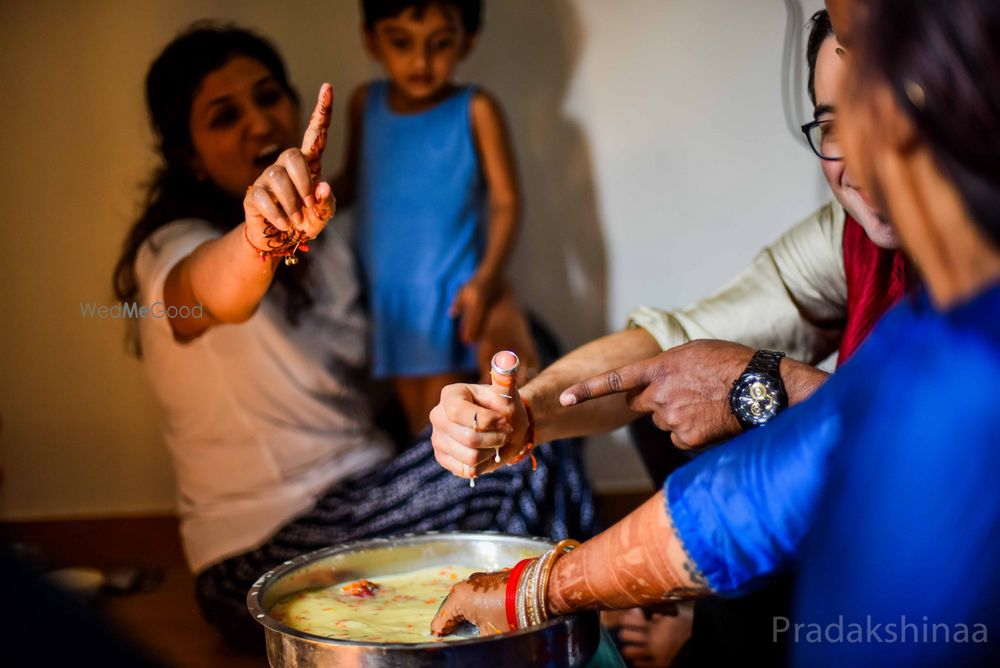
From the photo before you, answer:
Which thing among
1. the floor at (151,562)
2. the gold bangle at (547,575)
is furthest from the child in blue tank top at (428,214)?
the gold bangle at (547,575)

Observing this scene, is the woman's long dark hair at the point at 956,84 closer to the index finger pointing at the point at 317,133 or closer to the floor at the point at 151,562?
the index finger pointing at the point at 317,133

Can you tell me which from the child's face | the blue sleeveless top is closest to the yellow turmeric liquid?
the blue sleeveless top

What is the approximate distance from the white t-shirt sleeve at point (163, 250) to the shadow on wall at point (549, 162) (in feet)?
3.10

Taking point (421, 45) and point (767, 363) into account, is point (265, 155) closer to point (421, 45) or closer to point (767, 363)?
point (421, 45)

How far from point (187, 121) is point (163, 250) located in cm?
40

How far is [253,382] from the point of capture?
77.0 inches

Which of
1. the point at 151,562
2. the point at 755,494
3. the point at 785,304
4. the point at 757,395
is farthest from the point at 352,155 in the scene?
the point at 755,494

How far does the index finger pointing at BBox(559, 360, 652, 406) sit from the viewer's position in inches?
47.2

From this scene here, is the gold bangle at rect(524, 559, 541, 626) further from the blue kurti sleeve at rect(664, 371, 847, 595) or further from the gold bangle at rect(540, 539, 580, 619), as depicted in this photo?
the blue kurti sleeve at rect(664, 371, 847, 595)

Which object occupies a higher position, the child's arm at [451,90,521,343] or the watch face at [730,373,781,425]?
the child's arm at [451,90,521,343]

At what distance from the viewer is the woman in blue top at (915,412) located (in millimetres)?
673

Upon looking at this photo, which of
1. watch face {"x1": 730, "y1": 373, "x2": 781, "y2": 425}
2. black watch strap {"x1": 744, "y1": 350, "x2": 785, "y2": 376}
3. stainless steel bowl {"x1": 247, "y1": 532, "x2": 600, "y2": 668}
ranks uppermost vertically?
black watch strap {"x1": 744, "y1": 350, "x2": 785, "y2": 376}

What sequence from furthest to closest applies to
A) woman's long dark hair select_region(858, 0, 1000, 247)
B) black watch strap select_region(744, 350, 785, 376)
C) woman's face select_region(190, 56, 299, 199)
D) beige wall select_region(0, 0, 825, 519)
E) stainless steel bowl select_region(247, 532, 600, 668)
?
beige wall select_region(0, 0, 825, 519)
woman's face select_region(190, 56, 299, 199)
black watch strap select_region(744, 350, 785, 376)
stainless steel bowl select_region(247, 532, 600, 668)
woman's long dark hair select_region(858, 0, 1000, 247)

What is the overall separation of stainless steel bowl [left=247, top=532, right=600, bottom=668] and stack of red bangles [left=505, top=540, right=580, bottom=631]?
36 millimetres
